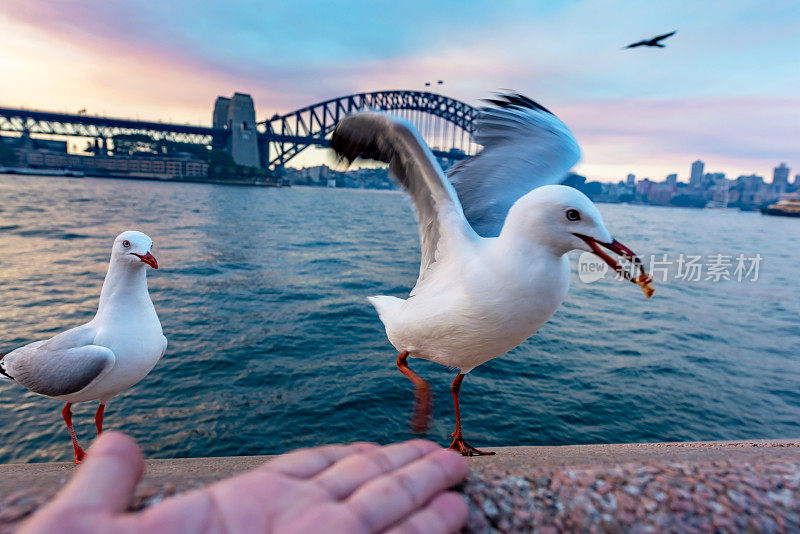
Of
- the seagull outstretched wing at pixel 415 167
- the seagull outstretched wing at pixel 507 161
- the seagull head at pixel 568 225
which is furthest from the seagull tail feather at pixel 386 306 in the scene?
the seagull head at pixel 568 225

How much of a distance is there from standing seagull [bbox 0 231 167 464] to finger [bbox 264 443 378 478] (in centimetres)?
166

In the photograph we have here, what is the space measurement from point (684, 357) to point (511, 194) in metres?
6.30

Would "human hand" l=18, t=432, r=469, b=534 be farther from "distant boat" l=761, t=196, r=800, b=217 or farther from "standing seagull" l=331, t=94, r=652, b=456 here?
"distant boat" l=761, t=196, r=800, b=217

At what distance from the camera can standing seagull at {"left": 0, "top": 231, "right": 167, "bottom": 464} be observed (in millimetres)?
2197

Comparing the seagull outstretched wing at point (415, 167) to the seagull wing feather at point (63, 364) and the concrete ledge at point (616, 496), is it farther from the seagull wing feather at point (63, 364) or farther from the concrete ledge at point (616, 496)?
the seagull wing feather at point (63, 364)

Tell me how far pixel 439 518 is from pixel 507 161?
234 cm

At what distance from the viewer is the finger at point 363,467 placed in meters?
0.95

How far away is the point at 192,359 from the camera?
5629 mm

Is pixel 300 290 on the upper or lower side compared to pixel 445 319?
lower

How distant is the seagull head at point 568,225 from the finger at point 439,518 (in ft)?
3.33

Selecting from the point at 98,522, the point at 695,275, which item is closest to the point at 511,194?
the point at 98,522

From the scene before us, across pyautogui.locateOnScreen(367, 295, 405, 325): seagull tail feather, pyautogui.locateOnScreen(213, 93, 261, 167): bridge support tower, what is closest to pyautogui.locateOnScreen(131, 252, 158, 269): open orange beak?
pyautogui.locateOnScreen(367, 295, 405, 325): seagull tail feather

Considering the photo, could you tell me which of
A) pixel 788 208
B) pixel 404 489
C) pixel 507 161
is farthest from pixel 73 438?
pixel 788 208

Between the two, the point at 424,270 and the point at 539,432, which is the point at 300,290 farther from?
the point at 424,270
